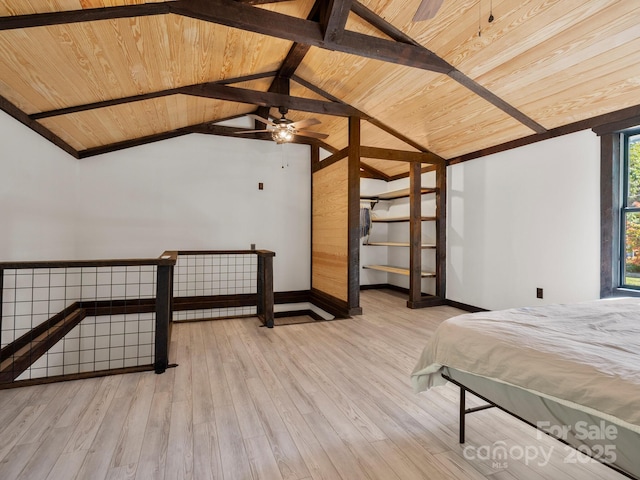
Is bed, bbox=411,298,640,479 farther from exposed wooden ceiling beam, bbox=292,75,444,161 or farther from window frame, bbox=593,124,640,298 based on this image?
exposed wooden ceiling beam, bbox=292,75,444,161

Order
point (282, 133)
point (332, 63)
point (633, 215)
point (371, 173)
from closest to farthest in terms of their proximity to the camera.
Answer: point (633, 215)
point (332, 63)
point (282, 133)
point (371, 173)

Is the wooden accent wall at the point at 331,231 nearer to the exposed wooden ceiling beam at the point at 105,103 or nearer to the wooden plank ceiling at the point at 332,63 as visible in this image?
the wooden plank ceiling at the point at 332,63

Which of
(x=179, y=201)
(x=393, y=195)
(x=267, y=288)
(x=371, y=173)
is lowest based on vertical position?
(x=267, y=288)

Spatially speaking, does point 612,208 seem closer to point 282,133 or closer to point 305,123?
point 305,123

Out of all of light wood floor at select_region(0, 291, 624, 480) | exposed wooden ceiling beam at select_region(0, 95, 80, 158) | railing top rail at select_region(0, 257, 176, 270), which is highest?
exposed wooden ceiling beam at select_region(0, 95, 80, 158)

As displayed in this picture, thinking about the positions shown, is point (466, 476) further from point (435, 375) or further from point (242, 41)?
point (242, 41)

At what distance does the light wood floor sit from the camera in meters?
1.46

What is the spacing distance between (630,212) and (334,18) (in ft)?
10.5

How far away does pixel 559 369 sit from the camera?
3.59ft

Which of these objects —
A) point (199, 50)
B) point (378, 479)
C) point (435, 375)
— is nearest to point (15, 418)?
point (378, 479)

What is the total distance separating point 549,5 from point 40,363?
5.57 metres

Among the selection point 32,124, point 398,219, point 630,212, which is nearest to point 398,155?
point 398,219

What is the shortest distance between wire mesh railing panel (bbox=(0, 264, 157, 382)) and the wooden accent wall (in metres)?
2.52

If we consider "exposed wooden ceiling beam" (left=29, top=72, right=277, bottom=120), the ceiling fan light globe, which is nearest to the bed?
the ceiling fan light globe
